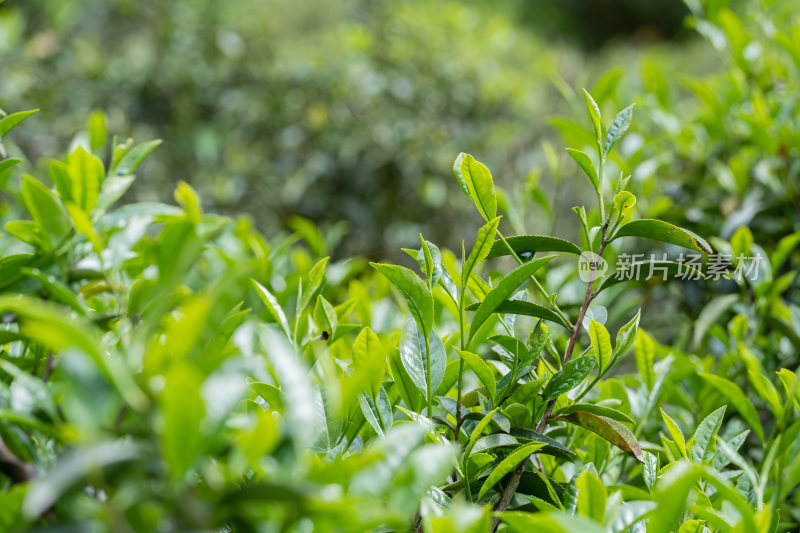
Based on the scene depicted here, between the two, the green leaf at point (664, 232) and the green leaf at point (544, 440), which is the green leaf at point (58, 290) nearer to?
the green leaf at point (544, 440)

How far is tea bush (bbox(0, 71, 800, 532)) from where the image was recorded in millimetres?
380

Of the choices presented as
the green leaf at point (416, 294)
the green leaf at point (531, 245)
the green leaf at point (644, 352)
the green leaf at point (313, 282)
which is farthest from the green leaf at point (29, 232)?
the green leaf at point (644, 352)

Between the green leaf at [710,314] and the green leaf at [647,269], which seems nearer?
the green leaf at [647,269]

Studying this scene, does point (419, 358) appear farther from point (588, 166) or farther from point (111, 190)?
point (111, 190)

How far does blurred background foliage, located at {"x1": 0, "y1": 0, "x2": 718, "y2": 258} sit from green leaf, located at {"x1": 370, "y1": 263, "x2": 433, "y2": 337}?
2765mm

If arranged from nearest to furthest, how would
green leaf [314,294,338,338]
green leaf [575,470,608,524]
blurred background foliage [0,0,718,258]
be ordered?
green leaf [575,470,608,524] → green leaf [314,294,338,338] → blurred background foliage [0,0,718,258]

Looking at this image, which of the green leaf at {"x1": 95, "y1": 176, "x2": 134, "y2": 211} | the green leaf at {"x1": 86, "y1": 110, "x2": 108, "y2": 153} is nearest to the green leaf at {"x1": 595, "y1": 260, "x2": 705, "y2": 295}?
the green leaf at {"x1": 95, "y1": 176, "x2": 134, "y2": 211}

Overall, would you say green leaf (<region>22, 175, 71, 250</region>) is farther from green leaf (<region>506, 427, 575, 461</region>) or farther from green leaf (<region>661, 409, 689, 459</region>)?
green leaf (<region>661, 409, 689, 459</region>)

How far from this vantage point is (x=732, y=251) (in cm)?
115

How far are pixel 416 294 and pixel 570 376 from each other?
0.55 feet

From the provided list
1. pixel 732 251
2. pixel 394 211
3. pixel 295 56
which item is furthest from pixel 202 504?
pixel 295 56

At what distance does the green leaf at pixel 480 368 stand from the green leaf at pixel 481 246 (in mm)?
70

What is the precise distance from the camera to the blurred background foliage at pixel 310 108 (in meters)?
3.44

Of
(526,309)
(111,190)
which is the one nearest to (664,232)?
(526,309)
